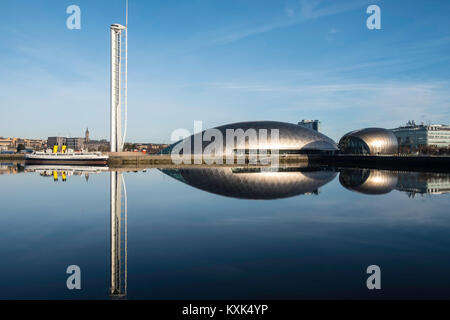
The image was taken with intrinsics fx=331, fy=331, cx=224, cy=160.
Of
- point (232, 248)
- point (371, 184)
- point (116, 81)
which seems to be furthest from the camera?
point (116, 81)

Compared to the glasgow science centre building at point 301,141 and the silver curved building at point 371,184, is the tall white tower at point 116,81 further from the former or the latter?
the silver curved building at point 371,184

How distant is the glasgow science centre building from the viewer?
65.1 meters

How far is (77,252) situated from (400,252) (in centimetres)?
786

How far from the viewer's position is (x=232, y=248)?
8.43 metres

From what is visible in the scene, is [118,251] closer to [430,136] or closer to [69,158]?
[69,158]

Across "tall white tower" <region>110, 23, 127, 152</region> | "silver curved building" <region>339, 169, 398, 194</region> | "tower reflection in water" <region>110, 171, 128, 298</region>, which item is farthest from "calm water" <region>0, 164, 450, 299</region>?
"tall white tower" <region>110, 23, 127, 152</region>

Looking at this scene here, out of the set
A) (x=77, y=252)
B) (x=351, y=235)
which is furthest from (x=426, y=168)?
(x=77, y=252)

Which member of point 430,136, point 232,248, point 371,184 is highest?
point 430,136

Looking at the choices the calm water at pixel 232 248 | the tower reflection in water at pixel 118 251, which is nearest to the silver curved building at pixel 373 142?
the calm water at pixel 232 248

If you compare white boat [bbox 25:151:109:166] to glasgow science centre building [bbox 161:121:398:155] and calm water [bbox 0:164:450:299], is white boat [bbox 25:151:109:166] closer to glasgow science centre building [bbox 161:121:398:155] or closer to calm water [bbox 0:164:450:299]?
glasgow science centre building [bbox 161:121:398:155]

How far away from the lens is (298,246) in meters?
8.53

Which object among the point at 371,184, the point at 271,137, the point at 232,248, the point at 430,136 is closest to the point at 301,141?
the point at 271,137

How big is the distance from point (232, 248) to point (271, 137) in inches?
2340
